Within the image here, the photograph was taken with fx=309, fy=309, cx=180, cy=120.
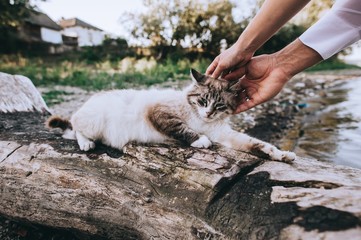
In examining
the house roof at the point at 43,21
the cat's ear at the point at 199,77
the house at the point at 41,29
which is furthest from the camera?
the house roof at the point at 43,21

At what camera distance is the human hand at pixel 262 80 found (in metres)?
2.37

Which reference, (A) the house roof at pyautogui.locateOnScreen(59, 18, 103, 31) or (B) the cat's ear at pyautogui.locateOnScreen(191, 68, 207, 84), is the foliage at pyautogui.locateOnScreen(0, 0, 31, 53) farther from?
(A) the house roof at pyautogui.locateOnScreen(59, 18, 103, 31)

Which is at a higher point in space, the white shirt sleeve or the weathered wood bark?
the white shirt sleeve

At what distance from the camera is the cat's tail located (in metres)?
2.90

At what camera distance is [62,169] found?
90.9 inches

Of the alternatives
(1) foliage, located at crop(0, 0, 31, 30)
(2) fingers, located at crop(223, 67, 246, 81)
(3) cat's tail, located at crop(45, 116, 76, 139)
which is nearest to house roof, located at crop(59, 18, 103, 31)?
(1) foliage, located at crop(0, 0, 31, 30)

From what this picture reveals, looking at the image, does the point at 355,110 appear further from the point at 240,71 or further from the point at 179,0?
the point at 179,0

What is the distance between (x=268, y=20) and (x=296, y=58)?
335 mm

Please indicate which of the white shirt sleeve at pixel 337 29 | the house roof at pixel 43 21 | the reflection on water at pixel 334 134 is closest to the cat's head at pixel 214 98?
the white shirt sleeve at pixel 337 29

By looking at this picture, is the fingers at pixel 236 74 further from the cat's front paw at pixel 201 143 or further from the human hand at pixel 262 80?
the cat's front paw at pixel 201 143

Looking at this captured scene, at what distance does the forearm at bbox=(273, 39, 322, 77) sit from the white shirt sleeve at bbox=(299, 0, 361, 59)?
0.09 meters

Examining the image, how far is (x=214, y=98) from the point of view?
2.71m

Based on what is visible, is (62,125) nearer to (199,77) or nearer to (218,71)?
(199,77)

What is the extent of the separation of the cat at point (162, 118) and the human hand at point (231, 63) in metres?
0.10
